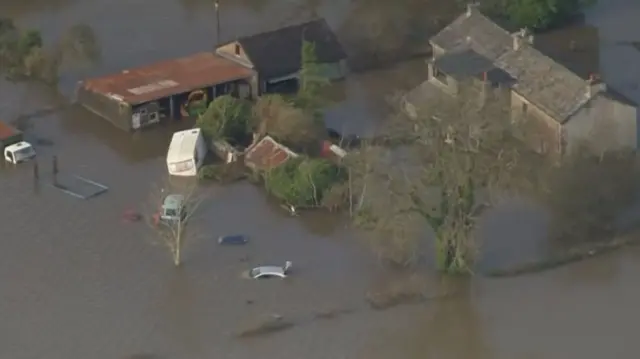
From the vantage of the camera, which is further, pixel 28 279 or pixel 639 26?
pixel 639 26

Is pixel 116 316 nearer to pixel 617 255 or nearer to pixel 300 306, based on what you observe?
pixel 300 306

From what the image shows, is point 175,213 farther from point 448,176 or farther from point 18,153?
point 448,176

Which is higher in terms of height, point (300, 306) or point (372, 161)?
point (372, 161)

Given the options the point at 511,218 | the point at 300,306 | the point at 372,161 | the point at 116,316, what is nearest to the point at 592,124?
the point at 511,218

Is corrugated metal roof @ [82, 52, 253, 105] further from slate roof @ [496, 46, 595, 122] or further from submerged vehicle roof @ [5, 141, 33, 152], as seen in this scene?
slate roof @ [496, 46, 595, 122]

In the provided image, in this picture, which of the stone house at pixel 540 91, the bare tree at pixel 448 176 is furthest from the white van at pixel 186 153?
the bare tree at pixel 448 176

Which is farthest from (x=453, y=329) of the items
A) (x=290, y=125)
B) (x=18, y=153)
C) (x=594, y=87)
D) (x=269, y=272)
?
(x=18, y=153)

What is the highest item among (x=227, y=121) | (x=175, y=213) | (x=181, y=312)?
(x=227, y=121)

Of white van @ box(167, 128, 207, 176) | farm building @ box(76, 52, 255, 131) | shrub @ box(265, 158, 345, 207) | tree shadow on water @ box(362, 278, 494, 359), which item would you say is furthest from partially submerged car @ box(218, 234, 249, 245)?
farm building @ box(76, 52, 255, 131)
